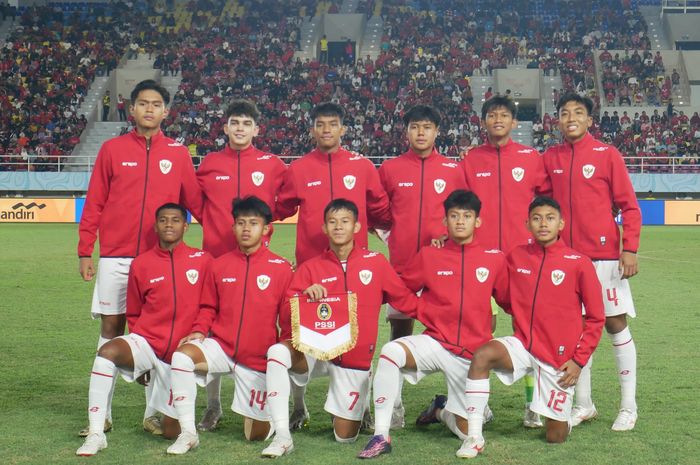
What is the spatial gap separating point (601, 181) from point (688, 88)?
33.2 m

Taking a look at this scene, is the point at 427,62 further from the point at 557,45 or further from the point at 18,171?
the point at 18,171

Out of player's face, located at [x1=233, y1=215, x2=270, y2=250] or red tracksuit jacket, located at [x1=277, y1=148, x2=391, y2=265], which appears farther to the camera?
red tracksuit jacket, located at [x1=277, y1=148, x2=391, y2=265]

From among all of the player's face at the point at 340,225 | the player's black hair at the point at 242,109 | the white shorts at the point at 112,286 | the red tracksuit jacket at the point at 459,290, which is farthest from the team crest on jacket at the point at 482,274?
the white shorts at the point at 112,286

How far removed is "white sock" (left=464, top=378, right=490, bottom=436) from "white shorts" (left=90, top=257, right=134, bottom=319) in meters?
2.43

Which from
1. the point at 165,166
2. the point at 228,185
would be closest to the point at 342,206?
the point at 228,185

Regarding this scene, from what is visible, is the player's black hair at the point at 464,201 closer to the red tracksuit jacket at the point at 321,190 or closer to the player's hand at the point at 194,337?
the red tracksuit jacket at the point at 321,190

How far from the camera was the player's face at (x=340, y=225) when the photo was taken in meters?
5.98

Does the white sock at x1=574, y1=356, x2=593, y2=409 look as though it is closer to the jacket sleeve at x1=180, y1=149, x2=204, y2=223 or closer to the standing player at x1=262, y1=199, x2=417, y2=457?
the standing player at x1=262, y1=199, x2=417, y2=457

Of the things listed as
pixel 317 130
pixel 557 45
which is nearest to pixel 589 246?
pixel 317 130

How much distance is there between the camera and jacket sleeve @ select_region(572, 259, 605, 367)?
232 inches

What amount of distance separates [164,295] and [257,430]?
1056mm

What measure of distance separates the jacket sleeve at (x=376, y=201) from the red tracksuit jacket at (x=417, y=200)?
0.07 m

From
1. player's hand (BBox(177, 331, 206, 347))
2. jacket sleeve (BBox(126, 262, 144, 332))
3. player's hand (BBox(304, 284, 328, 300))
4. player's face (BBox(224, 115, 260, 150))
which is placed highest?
player's face (BBox(224, 115, 260, 150))

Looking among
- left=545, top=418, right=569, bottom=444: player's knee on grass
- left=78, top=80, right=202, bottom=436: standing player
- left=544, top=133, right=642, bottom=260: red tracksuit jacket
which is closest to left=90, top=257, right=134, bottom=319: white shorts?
left=78, top=80, right=202, bottom=436: standing player
